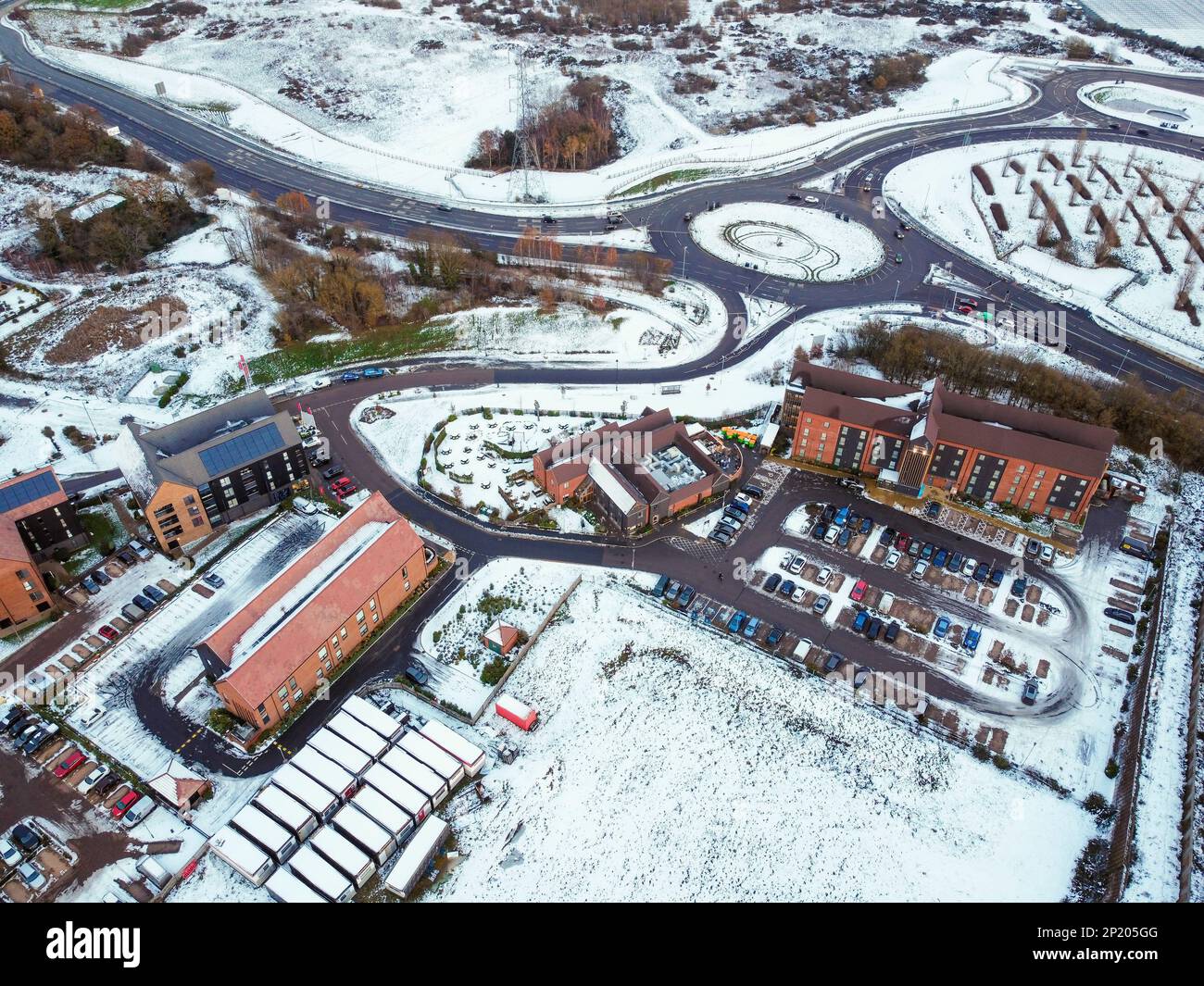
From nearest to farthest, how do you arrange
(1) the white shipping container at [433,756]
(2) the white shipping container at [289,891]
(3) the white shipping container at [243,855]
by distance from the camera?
(2) the white shipping container at [289,891] < (3) the white shipping container at [243,855] < (1) the white shipping container at [433,756]

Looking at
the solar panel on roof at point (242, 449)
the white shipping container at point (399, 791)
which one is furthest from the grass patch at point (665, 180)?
the white shipping container at point (399, 791)

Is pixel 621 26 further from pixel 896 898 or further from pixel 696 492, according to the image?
pixel 896 898

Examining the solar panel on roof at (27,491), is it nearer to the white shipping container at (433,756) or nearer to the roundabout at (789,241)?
the white shipping container at (433,756)

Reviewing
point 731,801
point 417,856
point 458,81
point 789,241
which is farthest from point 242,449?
point 458,81

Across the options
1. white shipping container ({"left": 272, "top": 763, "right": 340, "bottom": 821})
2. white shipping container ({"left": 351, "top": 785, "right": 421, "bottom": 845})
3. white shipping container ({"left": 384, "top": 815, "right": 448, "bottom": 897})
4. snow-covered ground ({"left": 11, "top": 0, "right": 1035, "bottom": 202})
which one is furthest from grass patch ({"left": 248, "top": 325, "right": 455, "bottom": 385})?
white shipping container ({"left": 384, "top": 815, "right": 448, "bottom": 897})

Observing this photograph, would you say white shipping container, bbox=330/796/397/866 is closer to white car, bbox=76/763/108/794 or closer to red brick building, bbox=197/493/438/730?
red brick building, bbox=197/493/438/730
